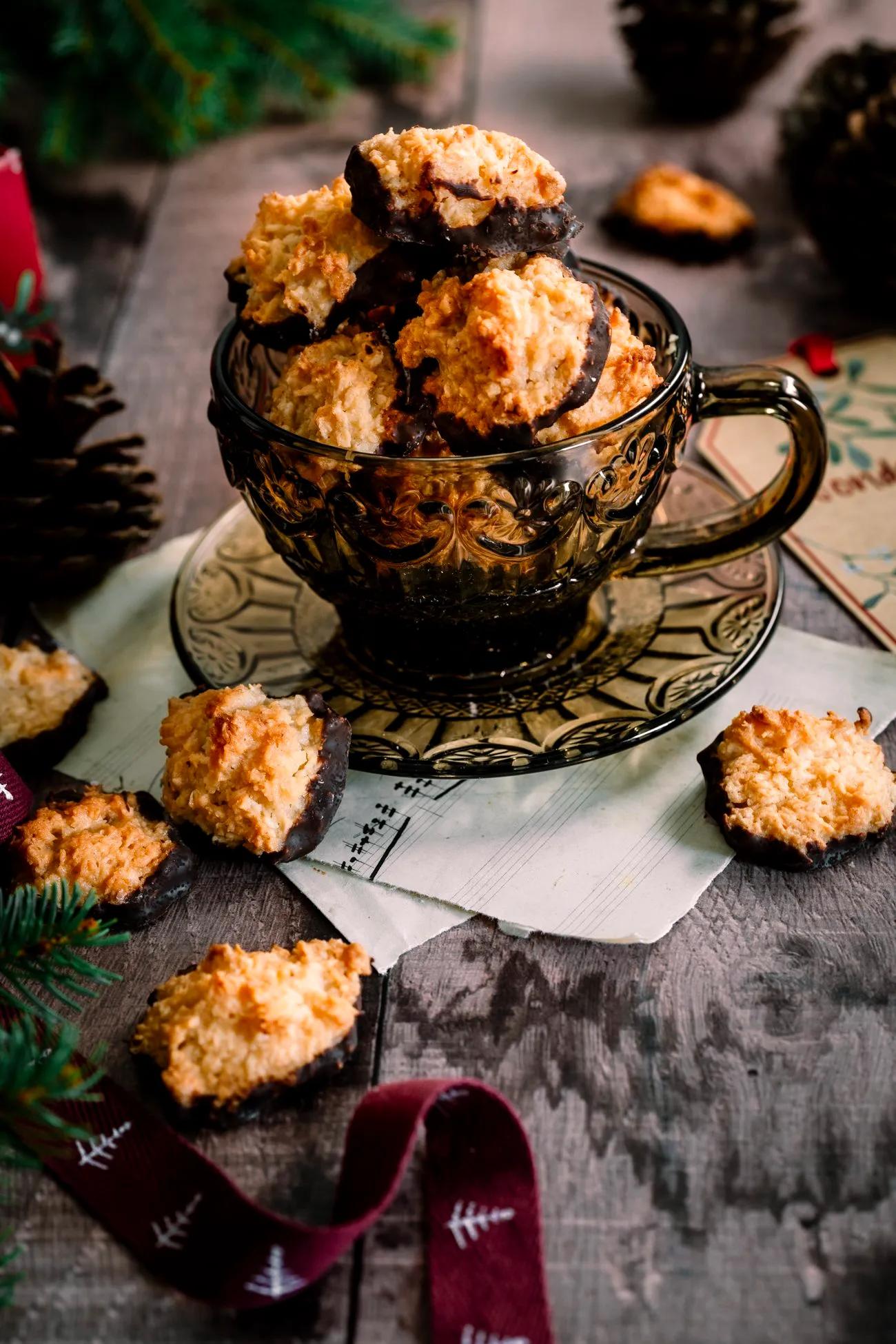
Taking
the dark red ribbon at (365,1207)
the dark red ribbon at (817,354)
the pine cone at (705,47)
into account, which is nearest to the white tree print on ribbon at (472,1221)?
the dark red ribbon at (365,1207)

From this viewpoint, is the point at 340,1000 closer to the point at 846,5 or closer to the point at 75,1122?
the point at 75,1122

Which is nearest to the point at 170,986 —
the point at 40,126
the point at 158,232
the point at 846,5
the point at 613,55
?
the point at 158,232

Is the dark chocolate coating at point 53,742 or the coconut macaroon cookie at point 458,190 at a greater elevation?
the coconut macaroon cookie at point 458,190

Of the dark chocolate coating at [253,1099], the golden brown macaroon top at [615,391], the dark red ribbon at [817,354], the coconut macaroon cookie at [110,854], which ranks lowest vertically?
the dark red ribbon at [817,354]

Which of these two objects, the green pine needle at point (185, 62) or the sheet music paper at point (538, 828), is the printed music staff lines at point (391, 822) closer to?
the sheet music paper at point (538, 828)

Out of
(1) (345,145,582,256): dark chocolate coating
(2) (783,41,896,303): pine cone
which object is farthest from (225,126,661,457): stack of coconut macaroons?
(2) (783,41,896,303): pine cone

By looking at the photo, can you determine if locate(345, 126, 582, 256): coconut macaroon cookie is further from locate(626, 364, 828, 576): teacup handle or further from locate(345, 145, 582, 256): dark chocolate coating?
locate(626, 364, 828, 576): teacup handle

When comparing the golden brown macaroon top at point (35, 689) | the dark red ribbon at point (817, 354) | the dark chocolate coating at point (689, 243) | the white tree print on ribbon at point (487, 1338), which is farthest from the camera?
the dark chocolate coating at point (689, 243)

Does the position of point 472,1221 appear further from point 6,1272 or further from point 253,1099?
point 6,1272
